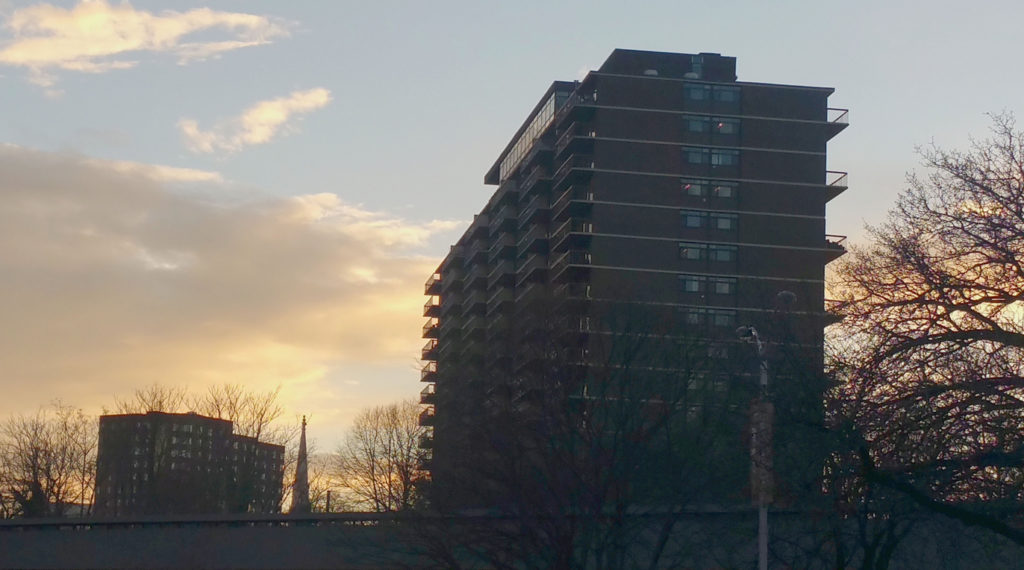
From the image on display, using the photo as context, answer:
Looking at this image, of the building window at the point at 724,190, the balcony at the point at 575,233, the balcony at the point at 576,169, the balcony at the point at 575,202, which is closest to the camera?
the balcony at the point at 575,233

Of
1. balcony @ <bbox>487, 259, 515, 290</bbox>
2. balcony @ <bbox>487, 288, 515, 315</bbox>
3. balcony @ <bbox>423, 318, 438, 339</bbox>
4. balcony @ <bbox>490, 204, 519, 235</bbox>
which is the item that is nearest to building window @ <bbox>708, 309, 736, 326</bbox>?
balcony @ <bbox>487, 288, 515, 315</bbox>

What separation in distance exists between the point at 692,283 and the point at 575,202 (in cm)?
1136

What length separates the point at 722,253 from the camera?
104000 mm

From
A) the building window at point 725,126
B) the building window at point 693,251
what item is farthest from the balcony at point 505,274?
the building window at point 725,126

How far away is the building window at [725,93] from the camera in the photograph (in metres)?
104

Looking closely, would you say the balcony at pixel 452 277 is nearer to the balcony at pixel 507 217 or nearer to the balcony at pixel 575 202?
the balcony at pixel 507 217

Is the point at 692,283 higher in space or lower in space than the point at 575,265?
lower

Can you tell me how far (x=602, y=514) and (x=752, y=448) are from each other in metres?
11.2

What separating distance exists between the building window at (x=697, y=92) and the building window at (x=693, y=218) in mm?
9195

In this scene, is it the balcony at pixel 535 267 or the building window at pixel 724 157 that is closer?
the building window at pixel 724 157

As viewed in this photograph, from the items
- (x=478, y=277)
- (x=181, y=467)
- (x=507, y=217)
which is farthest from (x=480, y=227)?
(x=181, y=467)

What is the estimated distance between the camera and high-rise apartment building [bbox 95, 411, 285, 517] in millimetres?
91312

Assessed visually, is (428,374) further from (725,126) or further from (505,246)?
(725,126)

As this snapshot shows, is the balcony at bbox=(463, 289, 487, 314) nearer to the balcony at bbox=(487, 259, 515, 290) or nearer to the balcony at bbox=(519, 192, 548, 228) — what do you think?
the balcony at bbox=(487, 259, 515, 290)
